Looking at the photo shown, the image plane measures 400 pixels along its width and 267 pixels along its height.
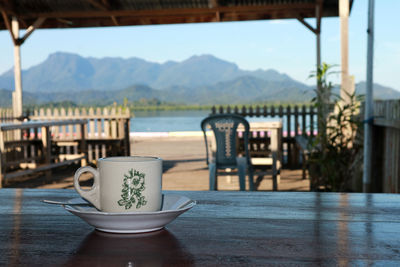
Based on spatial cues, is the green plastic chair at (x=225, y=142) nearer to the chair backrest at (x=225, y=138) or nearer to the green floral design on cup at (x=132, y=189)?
the chair backrest at (x=225, y=138)

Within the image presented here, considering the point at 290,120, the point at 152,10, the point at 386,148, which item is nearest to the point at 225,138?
the point at 386,148

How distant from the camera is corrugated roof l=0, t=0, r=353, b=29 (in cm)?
796

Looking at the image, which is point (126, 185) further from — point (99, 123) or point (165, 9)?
point (99, 123)

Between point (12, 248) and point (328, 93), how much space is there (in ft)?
15.5

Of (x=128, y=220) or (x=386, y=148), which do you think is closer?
(x=128, y=220)

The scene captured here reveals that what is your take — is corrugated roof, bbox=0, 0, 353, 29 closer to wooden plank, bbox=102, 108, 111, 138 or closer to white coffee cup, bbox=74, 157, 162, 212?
wooden plank, bbox=102, 108, 111, 138

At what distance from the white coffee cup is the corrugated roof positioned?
7.19 metres

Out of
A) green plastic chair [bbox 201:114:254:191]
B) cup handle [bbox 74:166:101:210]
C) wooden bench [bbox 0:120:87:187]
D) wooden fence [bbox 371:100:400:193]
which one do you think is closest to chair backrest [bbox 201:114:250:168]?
green plastic chair [bbox 201:114:254:191]

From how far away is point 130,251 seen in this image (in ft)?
2.24

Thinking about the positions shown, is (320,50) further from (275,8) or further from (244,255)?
(244,255)

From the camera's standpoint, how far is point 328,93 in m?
5.07

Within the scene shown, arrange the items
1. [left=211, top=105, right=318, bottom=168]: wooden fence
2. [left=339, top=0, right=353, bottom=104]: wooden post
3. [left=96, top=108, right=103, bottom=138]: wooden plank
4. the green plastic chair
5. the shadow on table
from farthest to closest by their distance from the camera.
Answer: [left=96, top=108, right=103, bottom=138]: wooden plank, [left=211, top=105, right=318, bottom=168]: wooden fence, [left=339, top=0, right=353, bottom=104]: wooden post, the green plastic chair, the shadow on table

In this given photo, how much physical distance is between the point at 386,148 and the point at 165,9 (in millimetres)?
5145

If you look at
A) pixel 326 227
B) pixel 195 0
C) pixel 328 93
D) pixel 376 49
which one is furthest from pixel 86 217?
pixel 195 0
